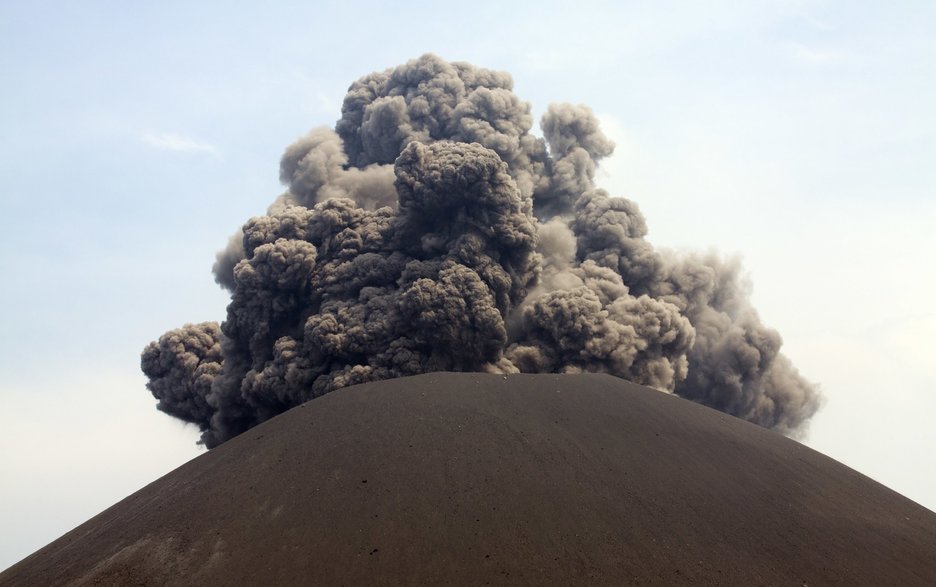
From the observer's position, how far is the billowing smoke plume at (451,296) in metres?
30.0

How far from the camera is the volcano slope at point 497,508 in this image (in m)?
14.8

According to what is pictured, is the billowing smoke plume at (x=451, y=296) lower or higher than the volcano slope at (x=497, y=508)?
higher

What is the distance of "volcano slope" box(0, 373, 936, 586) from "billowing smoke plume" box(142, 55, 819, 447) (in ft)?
25.4

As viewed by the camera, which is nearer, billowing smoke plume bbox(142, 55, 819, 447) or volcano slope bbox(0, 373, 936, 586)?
volcano slope bbox(0, 373, 936, 586)

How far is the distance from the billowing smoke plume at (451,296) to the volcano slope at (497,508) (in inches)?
305

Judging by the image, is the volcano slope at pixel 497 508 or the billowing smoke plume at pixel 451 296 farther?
the billowing smoke plume at pixel 451 296

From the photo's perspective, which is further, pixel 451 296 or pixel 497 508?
pixel 451 296

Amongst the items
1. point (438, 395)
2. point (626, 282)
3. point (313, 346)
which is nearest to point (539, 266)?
point (626, 282)

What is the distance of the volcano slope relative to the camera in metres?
14.8

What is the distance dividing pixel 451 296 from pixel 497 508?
14.3m

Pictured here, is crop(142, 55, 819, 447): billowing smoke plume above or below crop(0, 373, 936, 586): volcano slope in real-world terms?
above

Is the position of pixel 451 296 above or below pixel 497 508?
above

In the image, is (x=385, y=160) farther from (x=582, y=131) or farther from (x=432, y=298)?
(x=432, y=298)

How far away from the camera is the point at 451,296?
97.3 feet
